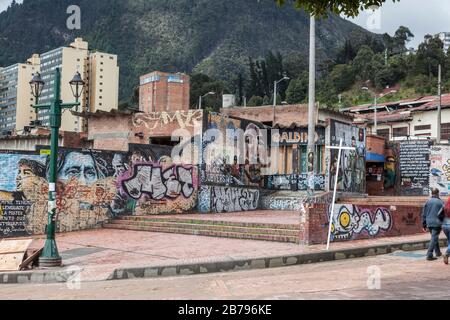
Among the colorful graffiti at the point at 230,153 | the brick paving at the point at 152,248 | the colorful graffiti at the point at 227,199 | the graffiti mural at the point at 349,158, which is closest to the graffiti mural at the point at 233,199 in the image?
the colorful graffiti at the point at 227,199

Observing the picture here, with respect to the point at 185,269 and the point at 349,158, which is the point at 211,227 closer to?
the point at 185,269

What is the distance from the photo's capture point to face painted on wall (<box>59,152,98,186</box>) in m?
19.0

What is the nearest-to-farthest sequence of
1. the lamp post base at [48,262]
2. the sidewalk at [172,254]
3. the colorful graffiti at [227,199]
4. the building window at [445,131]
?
the sidewalk at [172,254] < the lamp post base at [48,262] < the colorful graffiti at [227,199] < the building window at [445,131]

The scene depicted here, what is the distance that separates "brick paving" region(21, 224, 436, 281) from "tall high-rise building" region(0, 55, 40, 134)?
16631 millimetres

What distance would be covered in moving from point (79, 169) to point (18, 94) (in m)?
17.6

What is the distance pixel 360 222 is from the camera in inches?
629

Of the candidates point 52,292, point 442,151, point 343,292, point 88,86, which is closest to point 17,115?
point 88,86

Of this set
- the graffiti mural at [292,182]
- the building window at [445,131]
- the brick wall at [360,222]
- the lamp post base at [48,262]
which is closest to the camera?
the lamp post base at [48,262]

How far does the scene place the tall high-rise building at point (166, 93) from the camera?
129ft

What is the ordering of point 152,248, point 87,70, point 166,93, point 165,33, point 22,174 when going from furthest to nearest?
point 165,33, point 166,93, point 87,70, point 22,174, point 152,248

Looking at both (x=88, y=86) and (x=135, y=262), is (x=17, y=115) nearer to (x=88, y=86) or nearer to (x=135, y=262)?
(x=88, y=86)

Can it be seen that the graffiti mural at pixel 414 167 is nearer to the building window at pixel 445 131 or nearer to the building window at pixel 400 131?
the building window at pixel 445 131

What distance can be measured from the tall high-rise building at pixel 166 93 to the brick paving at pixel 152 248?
21613mm

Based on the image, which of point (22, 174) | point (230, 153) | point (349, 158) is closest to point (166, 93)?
point (230, 153)
